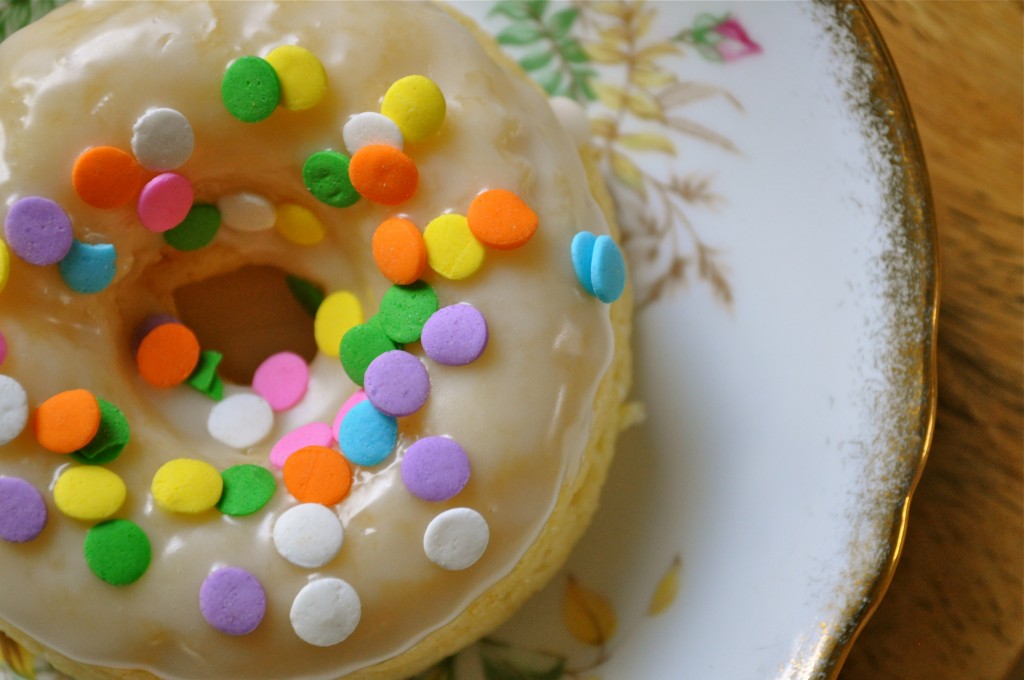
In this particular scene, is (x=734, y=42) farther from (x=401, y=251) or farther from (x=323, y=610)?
(x=323, y=610)

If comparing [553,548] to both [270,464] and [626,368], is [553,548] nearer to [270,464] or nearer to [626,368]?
[626,368]

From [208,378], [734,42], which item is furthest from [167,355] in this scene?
[734,42]

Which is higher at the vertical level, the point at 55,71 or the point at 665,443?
the point at 55,71

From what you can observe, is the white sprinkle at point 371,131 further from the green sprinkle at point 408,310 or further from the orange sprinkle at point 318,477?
the orange sprinkle at point 318,477

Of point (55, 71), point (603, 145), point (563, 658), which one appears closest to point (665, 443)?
point (563, 658)

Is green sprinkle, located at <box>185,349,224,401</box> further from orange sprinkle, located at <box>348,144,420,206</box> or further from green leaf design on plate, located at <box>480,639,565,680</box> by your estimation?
green leaf design on plate, located at <box>480,639,565,680</box>

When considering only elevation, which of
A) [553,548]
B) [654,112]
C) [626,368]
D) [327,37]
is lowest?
[553,548]

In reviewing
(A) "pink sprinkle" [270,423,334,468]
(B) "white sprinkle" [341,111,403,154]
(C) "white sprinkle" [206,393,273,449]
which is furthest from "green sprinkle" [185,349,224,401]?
(B) "white sprinkle" [341,111,403,154]

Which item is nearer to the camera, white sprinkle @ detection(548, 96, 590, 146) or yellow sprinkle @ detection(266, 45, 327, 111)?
yellow sprinkle @ detection(266, 45, 327, 111)
